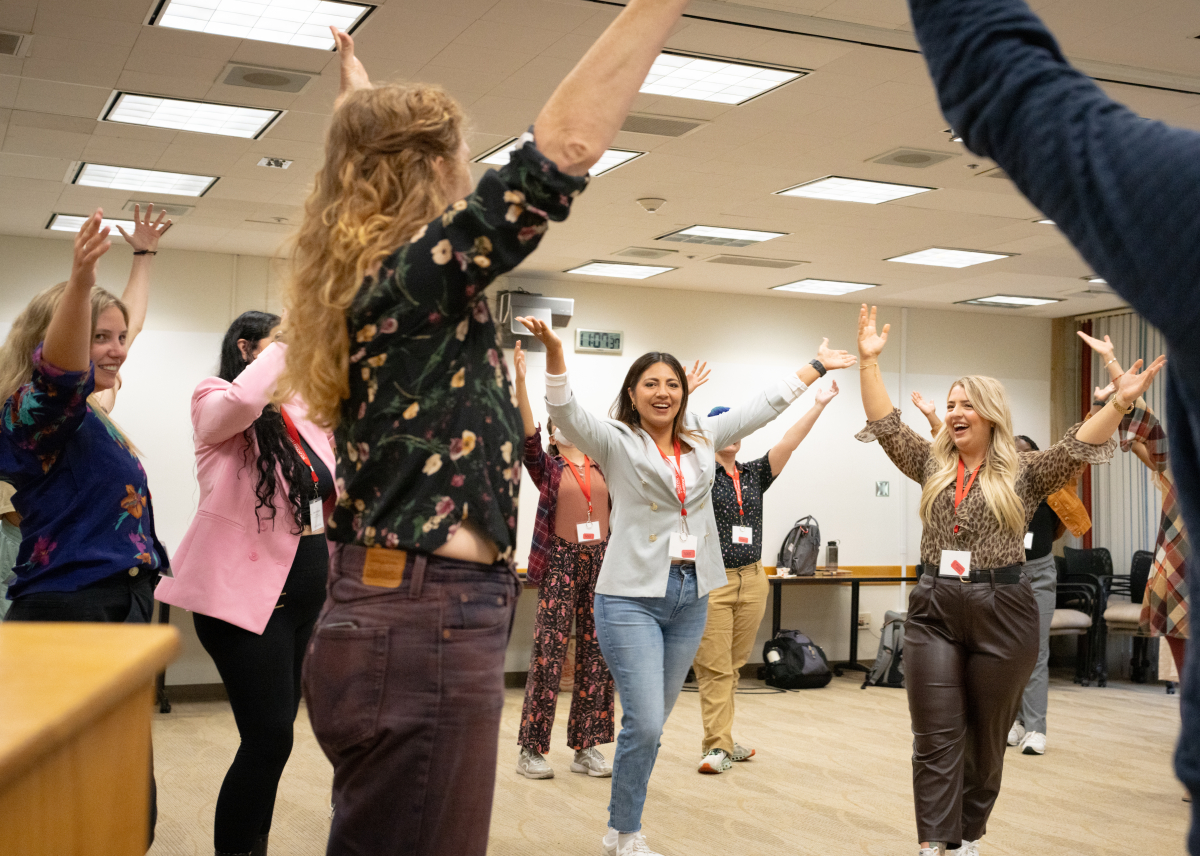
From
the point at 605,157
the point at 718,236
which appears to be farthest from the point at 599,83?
the point at 718,236

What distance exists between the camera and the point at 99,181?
6.80 m

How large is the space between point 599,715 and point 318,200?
4.77 meters

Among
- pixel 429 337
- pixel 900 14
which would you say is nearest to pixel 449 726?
pixel 429 337

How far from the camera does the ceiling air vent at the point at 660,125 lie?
5.42 m

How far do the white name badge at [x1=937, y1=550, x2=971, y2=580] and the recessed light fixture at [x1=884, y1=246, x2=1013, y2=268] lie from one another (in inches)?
197

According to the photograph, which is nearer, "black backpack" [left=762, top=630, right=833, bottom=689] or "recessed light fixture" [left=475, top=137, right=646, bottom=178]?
"recessed light fixture" [left=475, top=137, right=646, bottom=178]

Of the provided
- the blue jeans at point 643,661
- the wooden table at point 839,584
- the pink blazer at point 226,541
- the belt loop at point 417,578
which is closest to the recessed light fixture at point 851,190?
the blue jeans at point 643,661

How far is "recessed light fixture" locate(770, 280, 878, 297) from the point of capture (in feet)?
32.3

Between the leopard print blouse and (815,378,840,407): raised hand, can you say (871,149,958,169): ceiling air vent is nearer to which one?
(815,378,840,407): raised hand

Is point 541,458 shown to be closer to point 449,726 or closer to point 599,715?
point 599,715

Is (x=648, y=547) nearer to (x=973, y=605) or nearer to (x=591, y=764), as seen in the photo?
(x=973, y=605)

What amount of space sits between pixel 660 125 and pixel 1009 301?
6.32 m

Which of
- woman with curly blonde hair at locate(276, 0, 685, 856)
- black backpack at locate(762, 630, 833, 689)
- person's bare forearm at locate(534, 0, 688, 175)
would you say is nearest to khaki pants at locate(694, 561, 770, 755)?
black backpack at locate(762, 630, 833, 689)

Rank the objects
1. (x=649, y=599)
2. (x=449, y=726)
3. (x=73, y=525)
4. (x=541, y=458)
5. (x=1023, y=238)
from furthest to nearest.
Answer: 1. (x=1023, y=238)
2. (x=541, y=458)
3. (x=649, y=599)
4. (x=73, y=525)
5. (x=449, y=726)
